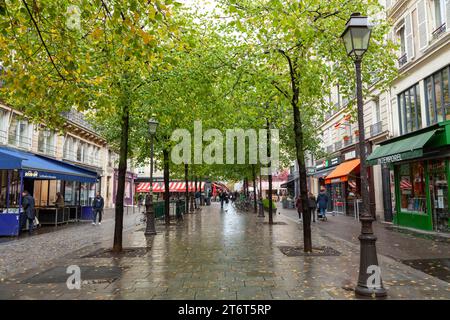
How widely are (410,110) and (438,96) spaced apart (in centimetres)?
250

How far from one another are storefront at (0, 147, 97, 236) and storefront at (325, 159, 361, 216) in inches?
616

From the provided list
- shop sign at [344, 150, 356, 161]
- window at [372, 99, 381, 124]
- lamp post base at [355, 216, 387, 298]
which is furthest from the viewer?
shop sign at [344, 150, 356, 161]

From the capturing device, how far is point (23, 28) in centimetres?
771

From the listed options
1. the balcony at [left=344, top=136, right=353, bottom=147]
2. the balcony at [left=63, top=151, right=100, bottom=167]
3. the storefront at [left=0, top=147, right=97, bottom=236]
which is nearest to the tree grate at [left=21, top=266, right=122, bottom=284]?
the storefront at [left=0, top=147, right=97, bottom=236]

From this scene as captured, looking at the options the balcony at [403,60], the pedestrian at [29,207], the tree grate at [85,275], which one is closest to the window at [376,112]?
the balcony at [403,60]

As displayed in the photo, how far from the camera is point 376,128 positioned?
2105 cm

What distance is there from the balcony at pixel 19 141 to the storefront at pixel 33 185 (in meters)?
2.40

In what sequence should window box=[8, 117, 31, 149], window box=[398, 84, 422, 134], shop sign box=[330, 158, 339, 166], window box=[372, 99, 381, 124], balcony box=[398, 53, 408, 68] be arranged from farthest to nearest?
shop sign box=[330, 158, 339, 166], window box=[8, 117, 31, 149], window box=[372, 99, 381, 124], balcony box=[398, 53, 408, 68], window box=[398, 84, 422, 134]

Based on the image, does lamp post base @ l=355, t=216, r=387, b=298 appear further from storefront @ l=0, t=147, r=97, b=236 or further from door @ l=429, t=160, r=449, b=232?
storefront @ l=0, t=147, r=97, b=236

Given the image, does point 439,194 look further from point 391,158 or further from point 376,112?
point 376,112

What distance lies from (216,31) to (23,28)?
657cm

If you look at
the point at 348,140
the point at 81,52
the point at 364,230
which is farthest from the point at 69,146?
the point at 364,230

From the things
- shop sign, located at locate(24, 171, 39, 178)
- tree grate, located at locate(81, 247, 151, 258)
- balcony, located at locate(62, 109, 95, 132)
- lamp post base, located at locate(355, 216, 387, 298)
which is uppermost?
balcony, located at locate(62, 109, 95, 132)

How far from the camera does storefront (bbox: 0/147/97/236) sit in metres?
14.4
